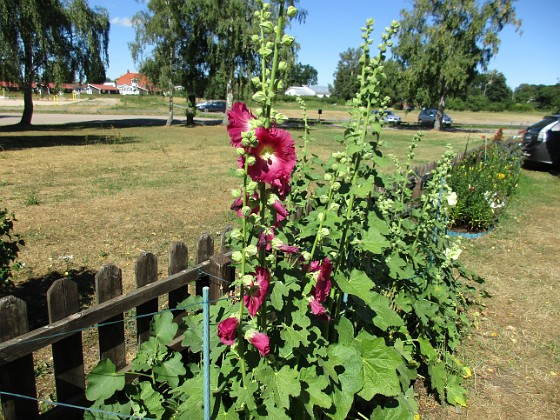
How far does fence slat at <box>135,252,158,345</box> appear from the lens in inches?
84.4

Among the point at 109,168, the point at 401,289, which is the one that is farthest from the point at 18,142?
the point at 401,289

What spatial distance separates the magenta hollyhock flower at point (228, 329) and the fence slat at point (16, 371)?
85 centimetres

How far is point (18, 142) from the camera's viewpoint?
15195 millimetres

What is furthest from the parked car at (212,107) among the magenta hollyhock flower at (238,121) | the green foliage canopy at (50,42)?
the magenta hollyhock flower at (238,121)

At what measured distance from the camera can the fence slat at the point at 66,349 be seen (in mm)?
1791

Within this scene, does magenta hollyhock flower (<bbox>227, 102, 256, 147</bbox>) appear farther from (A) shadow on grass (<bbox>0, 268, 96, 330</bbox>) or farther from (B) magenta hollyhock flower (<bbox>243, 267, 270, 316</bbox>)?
(A) shadow on grass (<bbox>0, 268, 96, 330</bbox>)

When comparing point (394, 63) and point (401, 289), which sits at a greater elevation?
point (394, 63)

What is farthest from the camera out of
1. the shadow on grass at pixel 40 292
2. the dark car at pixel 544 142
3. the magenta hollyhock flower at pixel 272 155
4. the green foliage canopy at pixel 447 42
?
the green foliage canopy at pixel 447 42

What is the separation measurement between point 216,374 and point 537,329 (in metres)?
3.24

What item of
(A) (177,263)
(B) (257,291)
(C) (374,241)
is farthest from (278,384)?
(A) (177,263)

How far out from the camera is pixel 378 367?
6.50ft

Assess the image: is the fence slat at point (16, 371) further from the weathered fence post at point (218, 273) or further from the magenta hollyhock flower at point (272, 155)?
the magenta hollyhock flower at point (272, 155)

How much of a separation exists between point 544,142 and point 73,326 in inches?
522

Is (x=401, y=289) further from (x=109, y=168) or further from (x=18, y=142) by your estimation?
(x=18, y=142)
